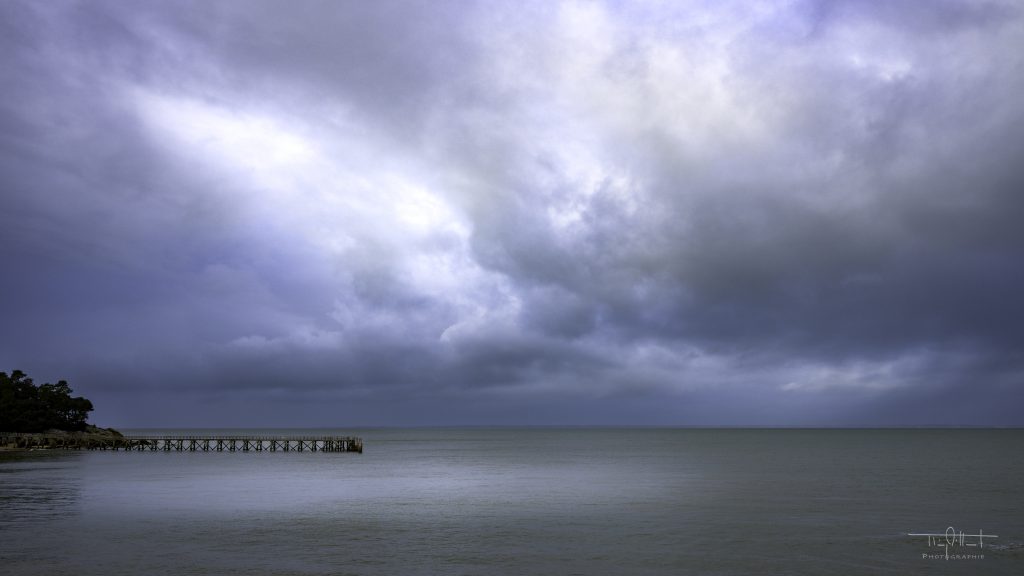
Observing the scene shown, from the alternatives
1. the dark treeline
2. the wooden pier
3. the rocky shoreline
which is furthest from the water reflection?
the dark treeline

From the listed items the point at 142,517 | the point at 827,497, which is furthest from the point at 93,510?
the point at 827,497

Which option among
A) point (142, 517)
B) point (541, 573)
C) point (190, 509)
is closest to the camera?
point (541, 573)

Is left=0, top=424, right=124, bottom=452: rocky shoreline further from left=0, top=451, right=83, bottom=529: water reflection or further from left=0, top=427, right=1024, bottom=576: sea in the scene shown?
left=0, top=427, right=1024, bottom=576: sea

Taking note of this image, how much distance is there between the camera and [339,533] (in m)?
36.6

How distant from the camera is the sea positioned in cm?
2912

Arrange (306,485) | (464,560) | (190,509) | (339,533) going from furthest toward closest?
1. (306,485)
2. (190,509)
3. (339,533)
4. (464,560)

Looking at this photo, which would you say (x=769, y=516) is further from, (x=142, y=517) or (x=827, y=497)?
(x=142, y=517)

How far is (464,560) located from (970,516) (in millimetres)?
31107

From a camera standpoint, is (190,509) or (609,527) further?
(190,509)

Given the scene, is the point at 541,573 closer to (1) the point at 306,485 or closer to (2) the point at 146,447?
(1) the point at 306,485

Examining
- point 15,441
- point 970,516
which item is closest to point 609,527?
point 970,516

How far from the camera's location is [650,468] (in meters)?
87.6

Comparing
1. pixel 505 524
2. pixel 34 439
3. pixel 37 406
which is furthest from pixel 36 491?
pixel 37 406

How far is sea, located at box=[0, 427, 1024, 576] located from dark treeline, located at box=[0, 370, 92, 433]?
64532 mm
